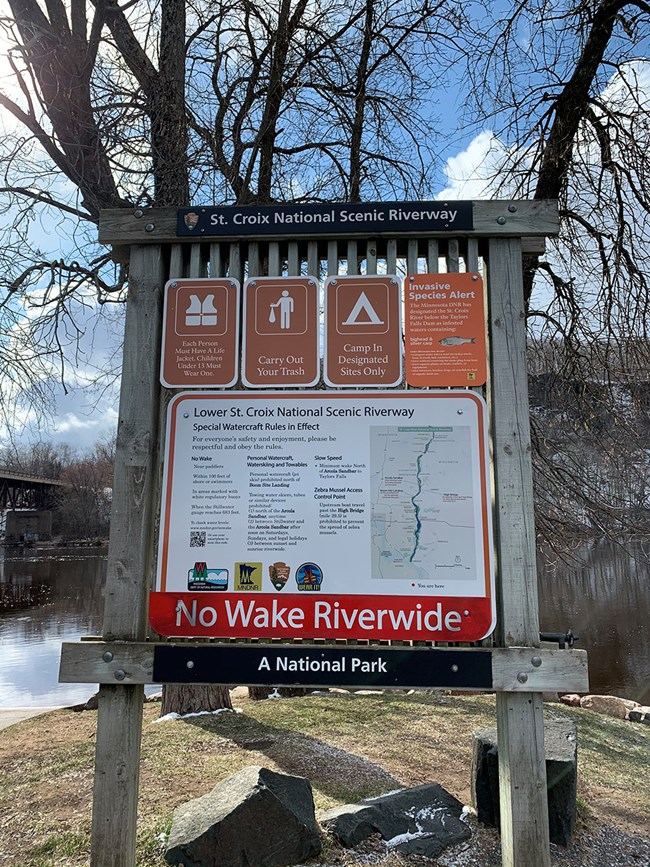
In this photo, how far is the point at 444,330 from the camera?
3004 mm

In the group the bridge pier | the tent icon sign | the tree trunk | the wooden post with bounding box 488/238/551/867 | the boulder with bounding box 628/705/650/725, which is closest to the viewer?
the wooden post with bounding box 488/238/551/867

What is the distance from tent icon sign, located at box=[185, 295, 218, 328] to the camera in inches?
123

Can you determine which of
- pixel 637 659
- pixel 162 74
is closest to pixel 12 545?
pixel 637 659

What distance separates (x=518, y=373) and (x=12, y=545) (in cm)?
7481

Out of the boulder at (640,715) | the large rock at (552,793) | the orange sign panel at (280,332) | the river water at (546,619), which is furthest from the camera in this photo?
the river water at (546,619)

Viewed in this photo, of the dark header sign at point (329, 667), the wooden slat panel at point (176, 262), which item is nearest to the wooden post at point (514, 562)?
the dark header sign at point (329, 667)

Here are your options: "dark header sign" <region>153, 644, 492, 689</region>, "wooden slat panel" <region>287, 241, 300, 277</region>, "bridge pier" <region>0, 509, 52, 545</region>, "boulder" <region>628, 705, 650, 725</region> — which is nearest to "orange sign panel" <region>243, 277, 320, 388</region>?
"wooden slat panel" <region>287, 241, 300, 277</region>

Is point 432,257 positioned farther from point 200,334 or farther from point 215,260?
point 200,334

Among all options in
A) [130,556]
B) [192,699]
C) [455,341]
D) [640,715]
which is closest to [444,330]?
[455,341]

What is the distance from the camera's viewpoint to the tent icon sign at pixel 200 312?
313 centimetres

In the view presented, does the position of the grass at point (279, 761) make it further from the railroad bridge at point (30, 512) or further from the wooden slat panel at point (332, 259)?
the railroad bridge at point (30, 512)

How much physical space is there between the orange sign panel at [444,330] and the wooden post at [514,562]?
78mm

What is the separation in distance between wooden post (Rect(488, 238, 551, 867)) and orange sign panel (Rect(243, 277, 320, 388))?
863 mm

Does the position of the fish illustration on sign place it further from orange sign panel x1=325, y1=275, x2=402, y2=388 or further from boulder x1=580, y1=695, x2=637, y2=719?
boulder x1=580, y1=695, x2=637, y2=719
